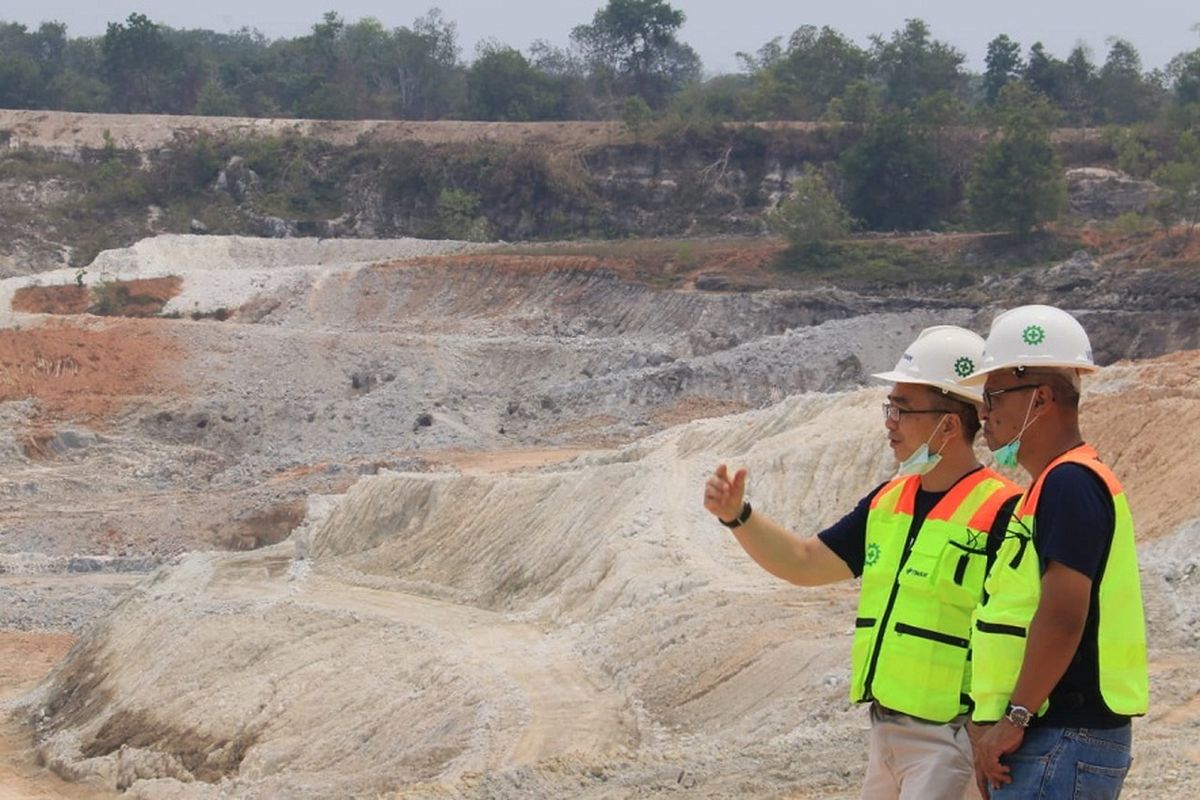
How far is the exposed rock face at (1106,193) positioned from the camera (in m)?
64.4

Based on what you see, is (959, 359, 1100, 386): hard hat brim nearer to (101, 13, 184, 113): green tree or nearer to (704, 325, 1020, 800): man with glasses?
(704, 325, 1020, 800): man with glasses

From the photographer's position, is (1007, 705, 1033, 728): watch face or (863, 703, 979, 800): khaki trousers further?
(863, 703, 979, 800): khaki trousers

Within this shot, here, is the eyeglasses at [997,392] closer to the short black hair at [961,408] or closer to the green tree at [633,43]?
the short black hair at [961,408]

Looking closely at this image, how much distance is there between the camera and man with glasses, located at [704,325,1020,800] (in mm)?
5988

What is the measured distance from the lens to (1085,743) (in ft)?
17.4

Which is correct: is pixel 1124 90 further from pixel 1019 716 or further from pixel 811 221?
pixel 1019 716

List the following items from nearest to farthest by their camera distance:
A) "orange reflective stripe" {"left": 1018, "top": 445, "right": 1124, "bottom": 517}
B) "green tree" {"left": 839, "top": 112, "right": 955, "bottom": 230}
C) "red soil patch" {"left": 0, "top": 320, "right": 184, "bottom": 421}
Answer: "orange reflective stripe" {"left": 1018, "top": 445, "right": 1124, "bottom": 517} < "red soil patch" {"left": 0, "top": 320, "right": 184, "bottom": 421} < "green tree" {"left": 839, "top": 112, "right": 955, "bottom": 230}

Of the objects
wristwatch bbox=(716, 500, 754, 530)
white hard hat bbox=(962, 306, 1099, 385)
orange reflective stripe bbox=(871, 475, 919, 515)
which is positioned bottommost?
wristwatch bbox=(716, 500, 754, 530)

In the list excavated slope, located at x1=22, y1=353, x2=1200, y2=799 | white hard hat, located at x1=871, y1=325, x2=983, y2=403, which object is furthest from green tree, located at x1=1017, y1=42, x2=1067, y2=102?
white hard hat, located at x1=871, y1=325, x2=983, y2=403

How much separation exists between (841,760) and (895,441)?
5.26m

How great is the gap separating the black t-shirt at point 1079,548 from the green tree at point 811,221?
49.3m

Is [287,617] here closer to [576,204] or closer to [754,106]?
[576,204]

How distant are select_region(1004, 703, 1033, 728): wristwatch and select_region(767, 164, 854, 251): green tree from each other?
49.4m

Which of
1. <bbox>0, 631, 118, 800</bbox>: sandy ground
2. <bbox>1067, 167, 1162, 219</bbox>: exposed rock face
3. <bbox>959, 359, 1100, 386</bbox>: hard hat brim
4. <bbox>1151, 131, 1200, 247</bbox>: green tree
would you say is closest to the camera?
<bbox>959, 359, 1100, 386</bbox>: hard hat brim
